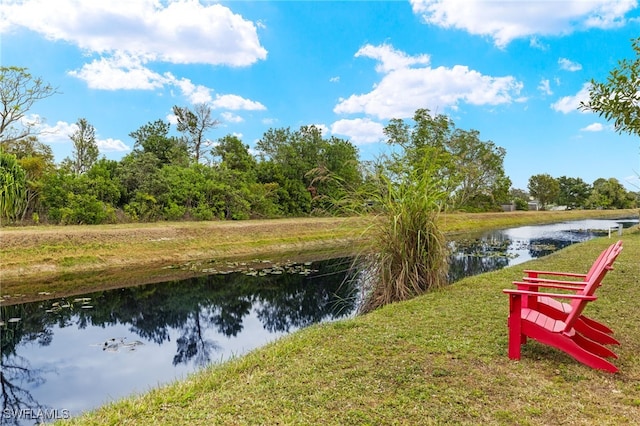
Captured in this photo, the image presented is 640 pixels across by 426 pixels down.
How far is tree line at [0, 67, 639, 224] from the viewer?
7.52m

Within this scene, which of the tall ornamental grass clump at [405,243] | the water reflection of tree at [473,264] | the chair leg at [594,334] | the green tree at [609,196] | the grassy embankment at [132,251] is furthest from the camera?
the green tree at [609,196]

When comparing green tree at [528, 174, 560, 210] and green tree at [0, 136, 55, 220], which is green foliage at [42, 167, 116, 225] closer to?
green tree at [0, 136, 55, 220]

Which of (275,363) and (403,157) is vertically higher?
(403,157)

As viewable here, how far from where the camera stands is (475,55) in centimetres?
1485

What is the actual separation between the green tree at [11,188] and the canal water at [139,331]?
837 centimetres

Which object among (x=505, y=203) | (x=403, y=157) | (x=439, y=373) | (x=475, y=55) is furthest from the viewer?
(x=505, y=203)

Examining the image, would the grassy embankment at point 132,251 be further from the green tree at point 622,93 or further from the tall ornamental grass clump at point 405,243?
the green tree at point 622,93

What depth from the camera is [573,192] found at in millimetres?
61438

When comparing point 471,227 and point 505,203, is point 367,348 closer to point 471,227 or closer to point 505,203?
point 471,227

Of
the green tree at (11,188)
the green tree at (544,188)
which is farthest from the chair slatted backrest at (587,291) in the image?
the green tree at (544,188)

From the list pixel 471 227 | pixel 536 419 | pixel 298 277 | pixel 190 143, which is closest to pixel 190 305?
pixel 298 277

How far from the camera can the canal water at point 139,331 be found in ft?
14.7

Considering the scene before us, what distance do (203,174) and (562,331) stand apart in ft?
70.0

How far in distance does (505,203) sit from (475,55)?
3927 centimetres
